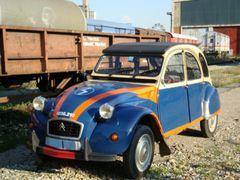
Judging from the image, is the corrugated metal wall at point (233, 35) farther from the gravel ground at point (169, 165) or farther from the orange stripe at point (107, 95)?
the orange stripe at point (107, 95)

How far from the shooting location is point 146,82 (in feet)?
20.9

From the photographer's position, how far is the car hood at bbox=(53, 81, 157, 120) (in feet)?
17.7

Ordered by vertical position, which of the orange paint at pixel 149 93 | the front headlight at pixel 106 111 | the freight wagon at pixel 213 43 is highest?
the freight wagon at pixel 213 43

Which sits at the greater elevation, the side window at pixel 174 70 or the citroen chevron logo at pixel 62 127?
the side window at pixel 174 70

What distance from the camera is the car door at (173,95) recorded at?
6.29m

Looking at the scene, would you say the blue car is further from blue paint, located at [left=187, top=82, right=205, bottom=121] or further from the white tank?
the white tank

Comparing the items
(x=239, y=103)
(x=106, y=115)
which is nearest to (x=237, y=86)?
(x=239, y=103)

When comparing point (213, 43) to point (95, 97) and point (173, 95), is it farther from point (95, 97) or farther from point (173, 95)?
point (95, 97)

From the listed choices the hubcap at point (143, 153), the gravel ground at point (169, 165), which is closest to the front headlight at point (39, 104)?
the gravel ground at point (169, 165)

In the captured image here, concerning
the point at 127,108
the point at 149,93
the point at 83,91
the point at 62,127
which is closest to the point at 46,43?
the point at 83,91

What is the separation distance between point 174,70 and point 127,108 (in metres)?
1.63

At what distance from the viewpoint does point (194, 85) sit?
731cm

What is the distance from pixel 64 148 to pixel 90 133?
401 mm

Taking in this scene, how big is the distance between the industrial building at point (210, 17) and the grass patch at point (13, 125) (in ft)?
167
